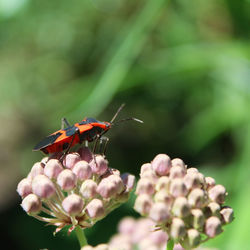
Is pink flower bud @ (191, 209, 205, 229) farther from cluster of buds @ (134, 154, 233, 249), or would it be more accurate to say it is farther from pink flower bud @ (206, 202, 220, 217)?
pink flower bud @ (206, 202, 220, 217)

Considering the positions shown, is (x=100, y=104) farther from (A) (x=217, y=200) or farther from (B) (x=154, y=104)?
(A) (x=217, y=200)

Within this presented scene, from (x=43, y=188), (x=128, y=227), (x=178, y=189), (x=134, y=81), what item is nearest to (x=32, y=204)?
(x=43, y=188)

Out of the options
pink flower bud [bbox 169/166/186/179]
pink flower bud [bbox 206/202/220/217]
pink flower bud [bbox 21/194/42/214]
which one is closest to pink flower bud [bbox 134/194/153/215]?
pink flower bud [bbox 169/166/186/179]

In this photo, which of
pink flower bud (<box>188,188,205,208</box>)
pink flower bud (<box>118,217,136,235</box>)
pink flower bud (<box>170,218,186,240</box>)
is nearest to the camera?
pink flower bud (<box>170,218,186,240</box>)

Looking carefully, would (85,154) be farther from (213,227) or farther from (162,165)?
(213,227)

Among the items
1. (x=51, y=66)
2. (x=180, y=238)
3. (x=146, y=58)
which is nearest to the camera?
(x=180, y=238)

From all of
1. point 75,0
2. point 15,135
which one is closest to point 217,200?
point 75,0
